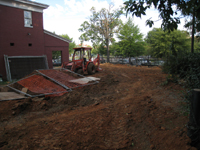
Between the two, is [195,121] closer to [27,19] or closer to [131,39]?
[27,19]

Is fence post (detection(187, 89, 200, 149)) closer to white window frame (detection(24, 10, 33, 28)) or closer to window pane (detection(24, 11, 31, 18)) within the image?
white window frame (detection(24, 10, 33, 28))

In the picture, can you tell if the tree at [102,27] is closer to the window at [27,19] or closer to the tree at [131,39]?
the tree at [131,39]

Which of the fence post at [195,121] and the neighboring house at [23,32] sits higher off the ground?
the neighboring house at [23,32]

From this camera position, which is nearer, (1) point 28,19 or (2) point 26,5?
(2) point 26,5

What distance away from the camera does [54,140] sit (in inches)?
143

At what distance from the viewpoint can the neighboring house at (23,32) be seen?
1422 cm

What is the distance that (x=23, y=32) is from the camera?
51.1 ft

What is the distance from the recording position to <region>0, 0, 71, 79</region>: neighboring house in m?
14.2

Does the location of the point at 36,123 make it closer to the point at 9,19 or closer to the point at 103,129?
the point at 103,129

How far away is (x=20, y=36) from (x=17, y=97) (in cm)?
1084

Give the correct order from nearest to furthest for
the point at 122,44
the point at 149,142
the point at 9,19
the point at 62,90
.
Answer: the point at 149,142 < the point at 62,90 < the point at 9,19 < the point at 122,44

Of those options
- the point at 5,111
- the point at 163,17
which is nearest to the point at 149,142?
the point at 163,17

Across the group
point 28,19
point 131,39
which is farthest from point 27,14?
point 131,39

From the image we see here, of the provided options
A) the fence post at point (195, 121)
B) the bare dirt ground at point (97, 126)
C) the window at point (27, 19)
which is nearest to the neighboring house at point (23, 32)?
the window at point (27, 19)
